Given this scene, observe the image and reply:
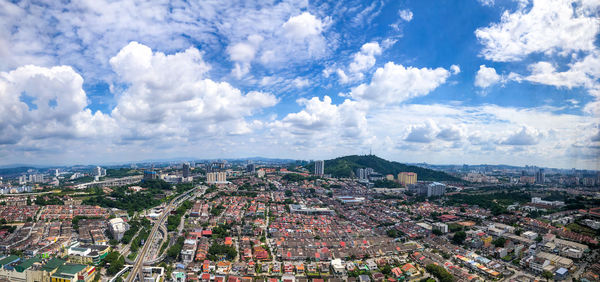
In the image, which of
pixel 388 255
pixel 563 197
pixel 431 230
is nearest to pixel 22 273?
pixel 388 255

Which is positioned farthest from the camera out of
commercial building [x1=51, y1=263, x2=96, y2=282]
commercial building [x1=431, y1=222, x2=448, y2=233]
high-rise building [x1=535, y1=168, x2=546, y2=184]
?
high-rise building [x1=535, y1=168, x2=546, y2=184]

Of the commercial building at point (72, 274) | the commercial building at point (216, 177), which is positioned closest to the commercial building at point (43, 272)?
the commercial building at point (72, 274)

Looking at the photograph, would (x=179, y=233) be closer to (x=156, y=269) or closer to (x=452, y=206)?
(x=156, y=269)

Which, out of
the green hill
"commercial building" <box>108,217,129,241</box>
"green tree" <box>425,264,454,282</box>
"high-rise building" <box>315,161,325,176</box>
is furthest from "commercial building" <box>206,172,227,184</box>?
"green tree" <box>425,264,454,282</box>

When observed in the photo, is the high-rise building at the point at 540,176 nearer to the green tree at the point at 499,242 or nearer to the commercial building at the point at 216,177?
the green tree at the point at 499,242

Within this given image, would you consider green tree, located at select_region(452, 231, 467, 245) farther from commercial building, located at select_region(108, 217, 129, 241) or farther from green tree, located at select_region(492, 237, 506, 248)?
commercial building, located at select_region(108, 217, 129, 241)

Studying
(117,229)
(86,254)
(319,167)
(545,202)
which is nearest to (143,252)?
(86,254)
